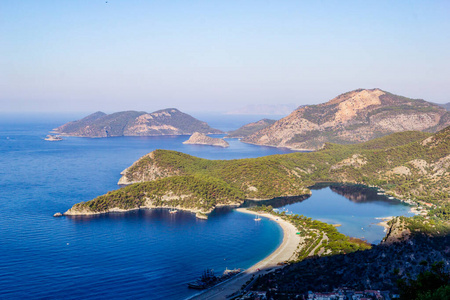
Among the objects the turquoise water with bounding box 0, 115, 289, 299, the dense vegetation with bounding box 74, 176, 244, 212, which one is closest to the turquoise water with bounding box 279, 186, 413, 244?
the turquoise water with bounding box 0, 115, 289, 299

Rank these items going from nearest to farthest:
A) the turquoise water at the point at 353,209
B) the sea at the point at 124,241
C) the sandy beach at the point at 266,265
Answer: the sandy beach at the point at 266,265
the sea at the point at 124,241
the turquoise water at the point at 353,209

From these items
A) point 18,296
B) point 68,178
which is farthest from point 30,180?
point 18,296

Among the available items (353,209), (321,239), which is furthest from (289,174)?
(321,239)

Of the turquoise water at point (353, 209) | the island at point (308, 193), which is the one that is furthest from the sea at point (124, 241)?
the island at point (308, 193)

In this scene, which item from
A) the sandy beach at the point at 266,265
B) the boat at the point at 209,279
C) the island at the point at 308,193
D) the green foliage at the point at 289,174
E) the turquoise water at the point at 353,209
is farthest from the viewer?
the green foliage at the point at 289,174

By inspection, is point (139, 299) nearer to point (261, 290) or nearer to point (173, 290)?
point (173, 290)

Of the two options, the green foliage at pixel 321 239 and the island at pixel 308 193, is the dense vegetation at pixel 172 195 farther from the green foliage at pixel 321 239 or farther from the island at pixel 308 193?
the green foliage at pixel 321 239

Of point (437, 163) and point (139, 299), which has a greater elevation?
point (437, 163)
